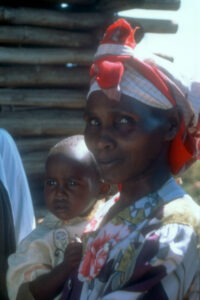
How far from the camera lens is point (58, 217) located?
7.97 feet

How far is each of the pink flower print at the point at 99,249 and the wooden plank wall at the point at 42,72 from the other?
353cm

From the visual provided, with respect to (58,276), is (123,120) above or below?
above

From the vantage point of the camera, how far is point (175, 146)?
187 centimetres

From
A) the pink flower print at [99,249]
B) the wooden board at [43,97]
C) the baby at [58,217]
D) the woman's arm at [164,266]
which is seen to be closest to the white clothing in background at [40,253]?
the baby at [58,217]

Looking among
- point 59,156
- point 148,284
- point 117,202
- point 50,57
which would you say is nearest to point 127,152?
point 117,202

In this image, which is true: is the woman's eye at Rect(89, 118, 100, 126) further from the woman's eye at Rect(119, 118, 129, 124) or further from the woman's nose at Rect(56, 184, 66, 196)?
the woman's nose at Rect(56, 184, 66, 196)

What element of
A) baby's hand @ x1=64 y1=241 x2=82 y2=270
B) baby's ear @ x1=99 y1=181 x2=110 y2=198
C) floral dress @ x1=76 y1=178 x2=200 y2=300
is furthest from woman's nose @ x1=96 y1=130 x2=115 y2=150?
baby's ear @ x1=99 y1=181 x2=110 y2=198

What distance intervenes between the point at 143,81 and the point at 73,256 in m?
0.78

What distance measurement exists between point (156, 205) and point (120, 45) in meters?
0.61

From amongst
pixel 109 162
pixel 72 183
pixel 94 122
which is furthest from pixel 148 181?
pixel 72 183

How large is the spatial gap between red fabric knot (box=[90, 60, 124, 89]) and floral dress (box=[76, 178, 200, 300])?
0.44m

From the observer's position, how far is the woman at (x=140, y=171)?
153 centimetres

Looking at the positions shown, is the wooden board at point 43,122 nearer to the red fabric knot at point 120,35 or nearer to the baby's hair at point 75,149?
the baby's hair at point 75,149

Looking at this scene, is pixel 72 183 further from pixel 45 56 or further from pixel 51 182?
pixel 45 56
